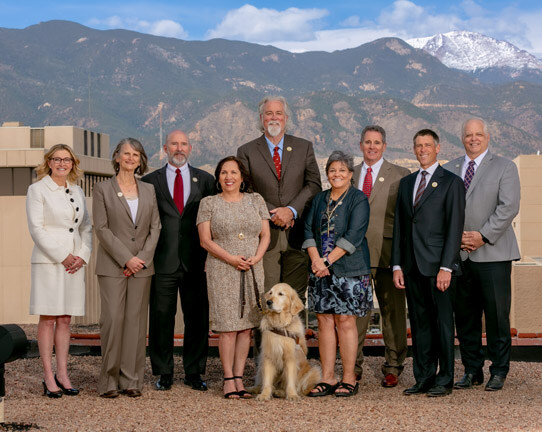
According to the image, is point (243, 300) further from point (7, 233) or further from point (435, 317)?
point (7, 233)

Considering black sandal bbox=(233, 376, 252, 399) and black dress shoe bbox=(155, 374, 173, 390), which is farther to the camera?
black dress shoe bbox=(155, 374, 173, 390)

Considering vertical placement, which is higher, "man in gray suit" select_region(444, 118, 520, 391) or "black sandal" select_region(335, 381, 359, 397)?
"man in gray suit" select_region(444, 118, 520, 391)

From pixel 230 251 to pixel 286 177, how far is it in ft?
3.24

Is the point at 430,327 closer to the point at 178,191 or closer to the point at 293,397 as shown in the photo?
the point at 293,397

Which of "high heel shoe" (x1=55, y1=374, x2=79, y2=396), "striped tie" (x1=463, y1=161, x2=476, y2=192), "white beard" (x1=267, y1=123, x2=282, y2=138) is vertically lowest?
"high heel shoe" (x1=55, y1=374, x2=79, y2=396)

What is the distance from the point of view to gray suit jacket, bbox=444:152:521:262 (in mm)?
6312

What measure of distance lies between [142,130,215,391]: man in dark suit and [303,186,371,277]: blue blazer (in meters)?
1.06

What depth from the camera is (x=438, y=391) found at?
6.24 meters

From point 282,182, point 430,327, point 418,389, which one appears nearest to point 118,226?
point 282,182

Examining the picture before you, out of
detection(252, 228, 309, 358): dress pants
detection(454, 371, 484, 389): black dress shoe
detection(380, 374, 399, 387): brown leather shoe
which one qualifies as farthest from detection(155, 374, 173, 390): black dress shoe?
detection(454, 371, 484, 389): black dress shoe

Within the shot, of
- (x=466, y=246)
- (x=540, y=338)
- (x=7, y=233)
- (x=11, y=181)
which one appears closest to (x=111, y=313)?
(x=466, y=246)

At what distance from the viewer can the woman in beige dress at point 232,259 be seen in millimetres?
6293

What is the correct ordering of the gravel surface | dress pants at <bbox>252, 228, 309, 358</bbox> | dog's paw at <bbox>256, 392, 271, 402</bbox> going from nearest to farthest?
1. the gravel surface
2. dog's paw at <bbox>256, 392, 271, 402</bbox>
3. dress pants at <bbox>252, 228, 309, 358</bbox>

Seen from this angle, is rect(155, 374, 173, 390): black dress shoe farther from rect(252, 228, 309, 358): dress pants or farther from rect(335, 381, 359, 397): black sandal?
rect(335, 381, 359, 397): black sandal
